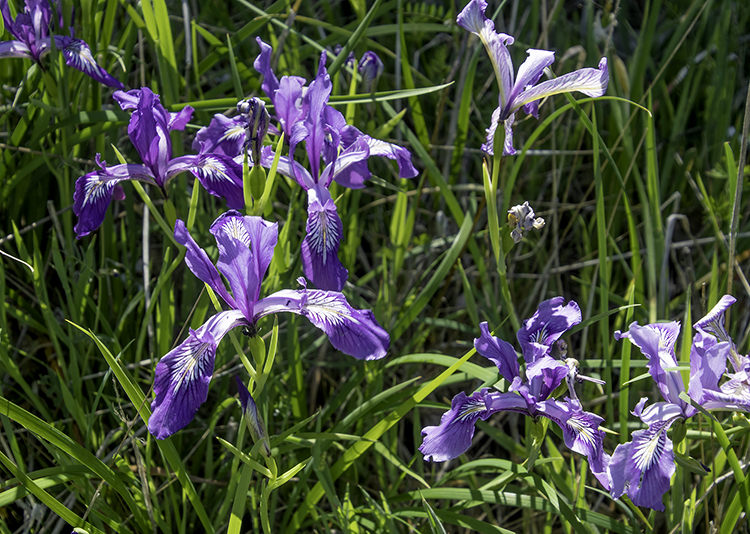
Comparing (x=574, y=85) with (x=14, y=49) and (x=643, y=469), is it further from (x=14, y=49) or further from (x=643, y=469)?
(x=14, y=49)

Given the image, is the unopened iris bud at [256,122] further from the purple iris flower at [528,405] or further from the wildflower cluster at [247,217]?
the purple iris flower at [528,405]

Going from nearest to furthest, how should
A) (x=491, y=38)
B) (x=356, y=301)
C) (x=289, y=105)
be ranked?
(x=491, y=38)
(x=289, y=105)
(x=356, y=301)

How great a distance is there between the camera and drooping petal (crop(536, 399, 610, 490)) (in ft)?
4.28

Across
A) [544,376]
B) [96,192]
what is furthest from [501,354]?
[96,192]

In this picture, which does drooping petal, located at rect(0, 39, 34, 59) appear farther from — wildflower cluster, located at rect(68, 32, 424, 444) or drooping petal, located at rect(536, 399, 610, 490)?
drooping petal, located at rect(536, 399, 610, 490)

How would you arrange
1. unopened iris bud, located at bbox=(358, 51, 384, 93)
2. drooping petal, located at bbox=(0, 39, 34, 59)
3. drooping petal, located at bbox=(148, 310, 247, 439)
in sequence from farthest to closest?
unopened iris bud, located at bbox=(358, 51, 384, 93) → drooping petal, located at bbox=(0, 39, 34, 59) → drooping petal, located at bbox=(148, 310, 247, 439)

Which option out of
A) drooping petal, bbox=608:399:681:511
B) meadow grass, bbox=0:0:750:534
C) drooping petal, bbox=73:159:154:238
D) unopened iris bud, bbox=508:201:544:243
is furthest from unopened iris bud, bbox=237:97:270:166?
drooping petal, bbox=608:399:681:511

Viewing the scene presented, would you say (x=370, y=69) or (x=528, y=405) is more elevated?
(x=370, y=69)

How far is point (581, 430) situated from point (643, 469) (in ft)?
0.47

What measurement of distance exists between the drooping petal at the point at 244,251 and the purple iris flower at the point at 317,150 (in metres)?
0.15

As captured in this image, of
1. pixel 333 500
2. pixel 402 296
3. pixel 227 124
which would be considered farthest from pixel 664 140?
pixel 333 500

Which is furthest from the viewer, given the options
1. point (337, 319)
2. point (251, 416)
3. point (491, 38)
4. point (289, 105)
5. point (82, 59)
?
point (82, 59)

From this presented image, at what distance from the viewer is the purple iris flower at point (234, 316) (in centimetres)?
117

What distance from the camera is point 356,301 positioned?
2.02 metres
